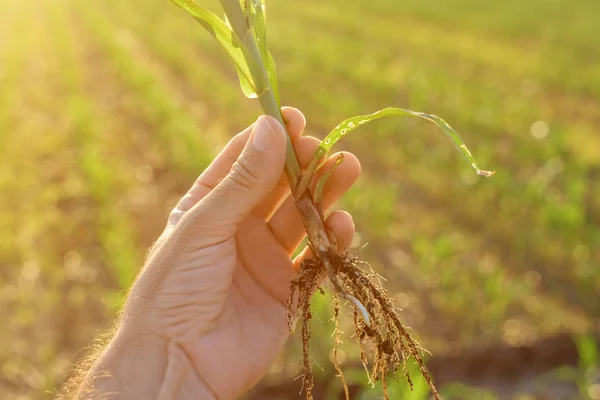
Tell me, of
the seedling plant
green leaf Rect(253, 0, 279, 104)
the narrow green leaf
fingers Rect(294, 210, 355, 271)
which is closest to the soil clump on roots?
the seedling plant

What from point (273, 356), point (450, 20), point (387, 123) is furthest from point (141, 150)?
point (450, 20)

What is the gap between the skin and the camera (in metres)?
1.81

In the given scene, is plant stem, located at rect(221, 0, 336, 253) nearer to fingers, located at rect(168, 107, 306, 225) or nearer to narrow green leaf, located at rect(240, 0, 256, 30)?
narrow green leaf, located at rect(240, 0, 256, 30)

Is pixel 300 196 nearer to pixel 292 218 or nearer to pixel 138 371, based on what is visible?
pixel 292 218

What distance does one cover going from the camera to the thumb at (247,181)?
1.80m

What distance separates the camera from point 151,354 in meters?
1.84

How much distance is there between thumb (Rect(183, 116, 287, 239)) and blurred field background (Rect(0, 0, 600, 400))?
113cm

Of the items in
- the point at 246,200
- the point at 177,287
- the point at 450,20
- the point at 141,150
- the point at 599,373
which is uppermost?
the point at 246,200

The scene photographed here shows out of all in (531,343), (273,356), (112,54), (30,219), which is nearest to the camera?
(273,356)

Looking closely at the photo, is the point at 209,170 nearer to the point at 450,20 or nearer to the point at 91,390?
the point at 91,390

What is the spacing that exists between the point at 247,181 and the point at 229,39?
0.41m

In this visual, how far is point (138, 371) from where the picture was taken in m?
Result: 1.82

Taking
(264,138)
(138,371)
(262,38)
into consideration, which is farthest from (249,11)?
(138,371)

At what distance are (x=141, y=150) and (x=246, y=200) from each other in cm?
495
